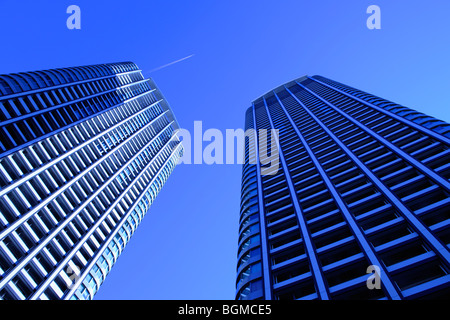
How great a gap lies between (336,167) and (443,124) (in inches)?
525

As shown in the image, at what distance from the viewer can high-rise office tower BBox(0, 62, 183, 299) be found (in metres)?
42.3

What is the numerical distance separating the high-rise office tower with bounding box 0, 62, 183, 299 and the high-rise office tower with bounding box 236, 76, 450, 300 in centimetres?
2800

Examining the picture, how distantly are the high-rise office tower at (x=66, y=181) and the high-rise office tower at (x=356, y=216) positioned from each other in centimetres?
2800

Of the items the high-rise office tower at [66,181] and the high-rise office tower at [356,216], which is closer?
the high-rise office tower at [356,216]

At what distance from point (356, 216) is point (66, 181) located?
49.4 m

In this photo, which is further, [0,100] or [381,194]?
[0,100]

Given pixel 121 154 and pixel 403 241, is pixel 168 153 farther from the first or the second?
pixel 403 241

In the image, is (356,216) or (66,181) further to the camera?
(66,181)

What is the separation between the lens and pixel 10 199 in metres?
43.3

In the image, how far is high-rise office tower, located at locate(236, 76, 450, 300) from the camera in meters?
22.4

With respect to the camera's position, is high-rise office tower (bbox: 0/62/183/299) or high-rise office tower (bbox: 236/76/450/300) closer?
high-rise office tower (bbox: 236/76/450/300)

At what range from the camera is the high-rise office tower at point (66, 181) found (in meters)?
42.3

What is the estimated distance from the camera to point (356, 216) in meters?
30.2
